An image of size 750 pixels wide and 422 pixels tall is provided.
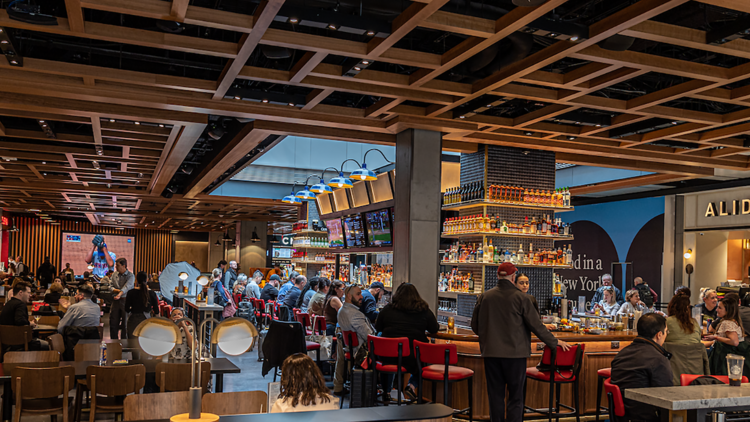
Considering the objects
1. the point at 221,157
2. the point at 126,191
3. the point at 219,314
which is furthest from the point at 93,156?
the point at 126,191

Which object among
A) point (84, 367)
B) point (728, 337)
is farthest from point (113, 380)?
point (728, 337)

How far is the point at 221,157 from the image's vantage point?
9617 millimetres

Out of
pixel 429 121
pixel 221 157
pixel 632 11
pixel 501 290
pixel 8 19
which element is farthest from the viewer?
pixel 221 157

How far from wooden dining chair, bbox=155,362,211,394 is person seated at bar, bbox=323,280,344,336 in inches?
129

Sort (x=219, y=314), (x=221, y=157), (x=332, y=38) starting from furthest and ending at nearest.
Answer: (x=219, y=314) < (x=221, y=157) < (x=332, y=38)

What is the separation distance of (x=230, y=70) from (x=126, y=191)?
10.9 metres

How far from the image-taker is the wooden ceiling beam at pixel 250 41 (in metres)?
4.14

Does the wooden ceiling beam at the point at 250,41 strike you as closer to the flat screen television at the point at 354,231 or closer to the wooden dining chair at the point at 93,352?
the wooden dining chair at the point at 93,352

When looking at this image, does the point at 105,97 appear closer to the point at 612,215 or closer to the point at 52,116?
the point at 52,116

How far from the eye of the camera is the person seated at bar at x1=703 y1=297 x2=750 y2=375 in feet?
19.4

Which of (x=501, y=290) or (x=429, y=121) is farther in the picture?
(x=429, y=121)

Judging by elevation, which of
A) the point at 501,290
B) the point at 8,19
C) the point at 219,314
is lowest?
the point at 219,314

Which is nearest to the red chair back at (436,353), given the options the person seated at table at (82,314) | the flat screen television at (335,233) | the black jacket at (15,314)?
the person seated at table at (82,314)

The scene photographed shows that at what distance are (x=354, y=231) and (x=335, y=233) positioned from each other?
144cm
